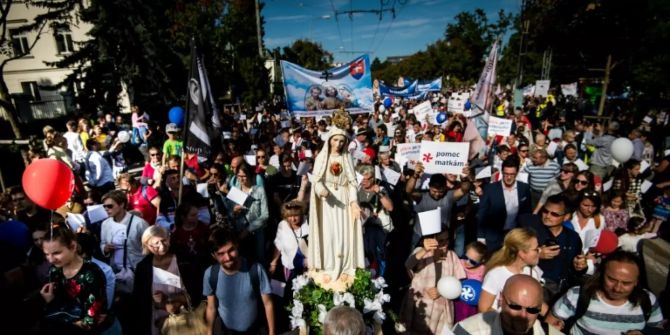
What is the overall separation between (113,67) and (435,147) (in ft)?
56.7

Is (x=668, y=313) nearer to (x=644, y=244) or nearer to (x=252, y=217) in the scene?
(x=644, y=244)

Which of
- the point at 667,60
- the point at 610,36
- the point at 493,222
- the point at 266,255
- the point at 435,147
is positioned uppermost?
the point at 610,36

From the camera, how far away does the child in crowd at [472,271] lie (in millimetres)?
3736

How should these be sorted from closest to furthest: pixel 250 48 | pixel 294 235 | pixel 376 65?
pixel 294 235, pixel 250 48, pixel 376 65

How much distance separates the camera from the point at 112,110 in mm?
17844

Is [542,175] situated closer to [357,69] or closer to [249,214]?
[357,69]

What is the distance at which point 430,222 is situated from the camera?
372 cm

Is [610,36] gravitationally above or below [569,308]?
above

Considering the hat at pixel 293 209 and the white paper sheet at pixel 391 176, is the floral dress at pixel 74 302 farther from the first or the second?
the white paper sheet at pixel 391 176

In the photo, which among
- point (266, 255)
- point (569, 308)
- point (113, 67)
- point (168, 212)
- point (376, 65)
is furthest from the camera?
point (376, 65)

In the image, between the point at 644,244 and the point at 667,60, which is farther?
the point at 667,60

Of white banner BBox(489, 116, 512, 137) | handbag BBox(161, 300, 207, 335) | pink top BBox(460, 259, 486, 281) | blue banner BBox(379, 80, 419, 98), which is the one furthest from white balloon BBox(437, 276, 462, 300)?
blue banner BBox(379, 80, 419, 98)

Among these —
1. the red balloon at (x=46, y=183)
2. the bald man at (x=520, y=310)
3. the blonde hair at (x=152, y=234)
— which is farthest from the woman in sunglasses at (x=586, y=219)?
the red balloon at (x=46, y=183)

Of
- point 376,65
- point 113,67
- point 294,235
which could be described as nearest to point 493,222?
point 294,235
